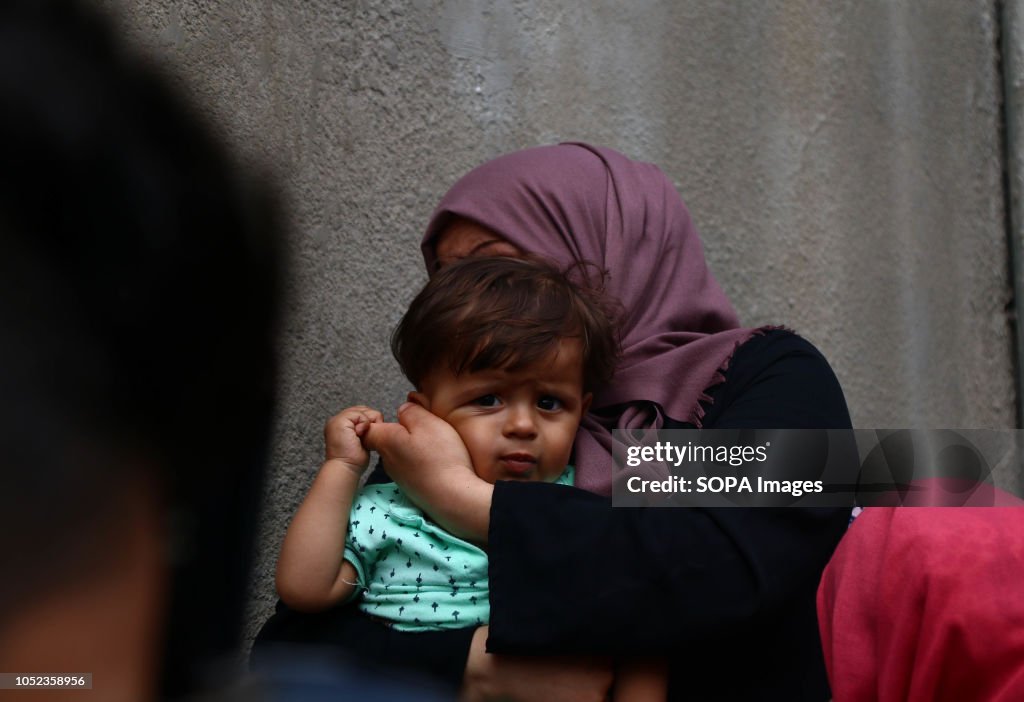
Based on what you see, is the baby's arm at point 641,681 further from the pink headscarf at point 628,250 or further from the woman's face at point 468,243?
the woman's face at point 468,243

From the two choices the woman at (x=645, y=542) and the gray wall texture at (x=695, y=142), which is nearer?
the woman at (x=645, y=542)

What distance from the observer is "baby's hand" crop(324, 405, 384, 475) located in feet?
6.90

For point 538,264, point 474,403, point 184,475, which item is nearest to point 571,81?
point 538,264

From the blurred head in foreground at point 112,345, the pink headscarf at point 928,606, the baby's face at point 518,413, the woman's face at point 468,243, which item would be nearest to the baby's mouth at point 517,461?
the baby's face at point 518,413

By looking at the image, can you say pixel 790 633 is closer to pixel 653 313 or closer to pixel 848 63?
pixel 653 313

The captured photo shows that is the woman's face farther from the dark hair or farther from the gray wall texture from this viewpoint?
the gray wall texture

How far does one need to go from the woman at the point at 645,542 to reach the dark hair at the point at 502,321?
109 mm

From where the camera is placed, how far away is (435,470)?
2012 millimetres

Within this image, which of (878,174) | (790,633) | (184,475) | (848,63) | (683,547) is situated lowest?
(790,633)

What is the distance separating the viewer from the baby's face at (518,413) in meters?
2.10

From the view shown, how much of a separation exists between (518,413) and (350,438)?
0.30 metres

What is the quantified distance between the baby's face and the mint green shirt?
0.17 metres

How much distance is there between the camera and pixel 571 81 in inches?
141

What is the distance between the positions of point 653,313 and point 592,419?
1.02 ft
